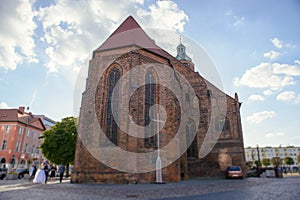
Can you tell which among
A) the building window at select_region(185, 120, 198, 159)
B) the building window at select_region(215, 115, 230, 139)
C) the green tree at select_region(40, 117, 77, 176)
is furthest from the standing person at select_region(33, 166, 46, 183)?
the building window at select_region(215, 115, 230, 139)

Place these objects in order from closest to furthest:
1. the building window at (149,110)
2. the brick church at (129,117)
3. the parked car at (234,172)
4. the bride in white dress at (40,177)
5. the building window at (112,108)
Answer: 1. the brick church at (129,117)
2. the building window at (112,108)
3. the building window at (149,110)
4. the bride in white dress at (40,177)
5. the parked car at (234,172)

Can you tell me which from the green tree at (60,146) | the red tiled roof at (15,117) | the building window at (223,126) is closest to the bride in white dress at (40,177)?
the green tree at (60,146)

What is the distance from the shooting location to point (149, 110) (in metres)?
17.2

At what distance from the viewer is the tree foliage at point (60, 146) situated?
88.1 ft

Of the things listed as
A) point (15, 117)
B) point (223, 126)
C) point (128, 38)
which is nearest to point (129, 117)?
point (128, 38)

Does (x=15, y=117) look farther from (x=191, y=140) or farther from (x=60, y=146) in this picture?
(x=191, y=140)

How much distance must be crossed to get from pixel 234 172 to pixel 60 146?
20484mm

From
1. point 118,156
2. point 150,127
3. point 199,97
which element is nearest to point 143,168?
point 118,156

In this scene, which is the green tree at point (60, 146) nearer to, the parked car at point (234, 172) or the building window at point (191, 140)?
the building window at point (191, 140)

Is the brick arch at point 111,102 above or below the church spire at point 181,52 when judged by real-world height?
below

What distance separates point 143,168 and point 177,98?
778cm

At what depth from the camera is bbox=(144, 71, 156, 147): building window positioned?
53.7 feet

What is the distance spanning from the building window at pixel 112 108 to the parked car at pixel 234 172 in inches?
520

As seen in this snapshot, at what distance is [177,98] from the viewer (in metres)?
20.2
